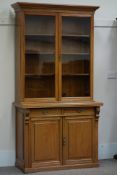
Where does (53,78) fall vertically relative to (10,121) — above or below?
above

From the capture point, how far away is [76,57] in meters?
5.77

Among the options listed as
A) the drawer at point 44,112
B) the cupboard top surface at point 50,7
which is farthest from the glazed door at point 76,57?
the drawer at point 44,112

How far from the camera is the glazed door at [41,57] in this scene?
217 inches

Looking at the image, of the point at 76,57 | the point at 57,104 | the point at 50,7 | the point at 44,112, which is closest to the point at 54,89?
the point at 57,104

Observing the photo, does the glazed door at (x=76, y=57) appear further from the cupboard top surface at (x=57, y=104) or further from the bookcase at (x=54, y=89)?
the cupboard top surface at (x=57, y=104)

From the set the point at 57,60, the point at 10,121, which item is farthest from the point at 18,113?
the point at 57,60

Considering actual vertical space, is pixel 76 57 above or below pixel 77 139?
above

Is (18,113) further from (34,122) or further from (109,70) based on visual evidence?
(109,70)

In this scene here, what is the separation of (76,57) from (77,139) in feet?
3.89

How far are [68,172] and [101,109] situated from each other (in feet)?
4.13

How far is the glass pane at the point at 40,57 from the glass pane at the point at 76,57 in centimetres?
19

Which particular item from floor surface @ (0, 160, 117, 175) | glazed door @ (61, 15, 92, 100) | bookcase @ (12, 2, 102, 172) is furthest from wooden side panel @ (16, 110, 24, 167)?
glazed door @ (61, 15, 92, 100)

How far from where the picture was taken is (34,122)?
536 centimetres

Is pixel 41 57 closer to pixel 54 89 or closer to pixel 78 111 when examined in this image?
pixel 54 89
